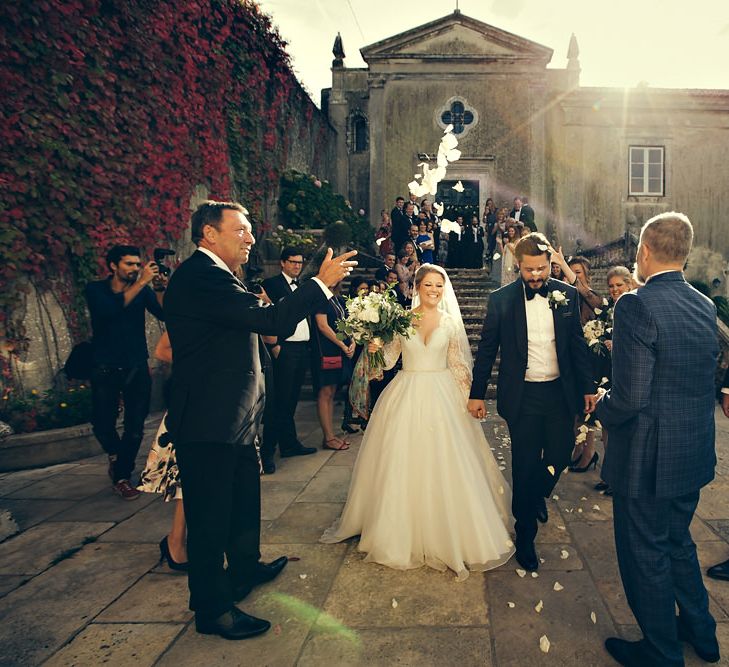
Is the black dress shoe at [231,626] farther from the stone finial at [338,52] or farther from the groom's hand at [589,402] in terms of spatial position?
the stone finial at [338,52]

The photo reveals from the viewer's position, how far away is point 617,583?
3.19 metres

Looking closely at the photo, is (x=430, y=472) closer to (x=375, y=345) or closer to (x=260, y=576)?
(x=375, y=345)

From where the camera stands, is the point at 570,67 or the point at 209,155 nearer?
the point at 209,155

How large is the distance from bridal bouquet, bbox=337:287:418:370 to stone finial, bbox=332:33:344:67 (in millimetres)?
20574

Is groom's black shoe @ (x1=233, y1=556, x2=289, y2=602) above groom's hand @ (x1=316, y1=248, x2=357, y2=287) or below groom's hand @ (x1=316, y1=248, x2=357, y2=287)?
below

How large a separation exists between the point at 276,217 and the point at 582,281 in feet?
31.9

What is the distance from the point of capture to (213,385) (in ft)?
9.02

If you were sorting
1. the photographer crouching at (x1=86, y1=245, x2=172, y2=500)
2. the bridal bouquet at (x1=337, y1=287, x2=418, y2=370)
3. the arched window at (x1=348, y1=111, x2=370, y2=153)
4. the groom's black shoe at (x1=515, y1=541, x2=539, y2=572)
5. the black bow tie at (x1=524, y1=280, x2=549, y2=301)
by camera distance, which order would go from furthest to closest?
the arched window at (x1=348, y1=111, x2=370, y2=153) → the photographer crouching at (x1=86, y1=245, x2=172, y2=500) → the bridal bouquet at (x1=337, y1=287, x2=418, y2=370) → the black bow tie at (x1=524, y1=280, x2=549, y2=301) → the groom's black shoe at (x1=515, y1=541, x2=539, y2=572)

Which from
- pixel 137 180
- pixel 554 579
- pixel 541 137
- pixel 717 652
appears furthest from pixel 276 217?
pixel 717 652

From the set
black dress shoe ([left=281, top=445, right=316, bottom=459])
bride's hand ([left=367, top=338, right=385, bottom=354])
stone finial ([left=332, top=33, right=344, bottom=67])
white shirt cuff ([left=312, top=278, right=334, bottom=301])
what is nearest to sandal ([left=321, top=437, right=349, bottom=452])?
black dress shoe ([left=281, top=445, right=316, bottom=459])

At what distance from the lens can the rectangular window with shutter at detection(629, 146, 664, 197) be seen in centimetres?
1888

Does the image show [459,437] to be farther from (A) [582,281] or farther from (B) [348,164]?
(B) [348,164]

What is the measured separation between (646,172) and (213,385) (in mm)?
20637

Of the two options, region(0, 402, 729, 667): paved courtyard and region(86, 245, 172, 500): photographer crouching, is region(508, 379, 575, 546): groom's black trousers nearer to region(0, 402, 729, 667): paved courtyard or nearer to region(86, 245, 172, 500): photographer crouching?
region(0, 402, 729, 667): paved courtyard
